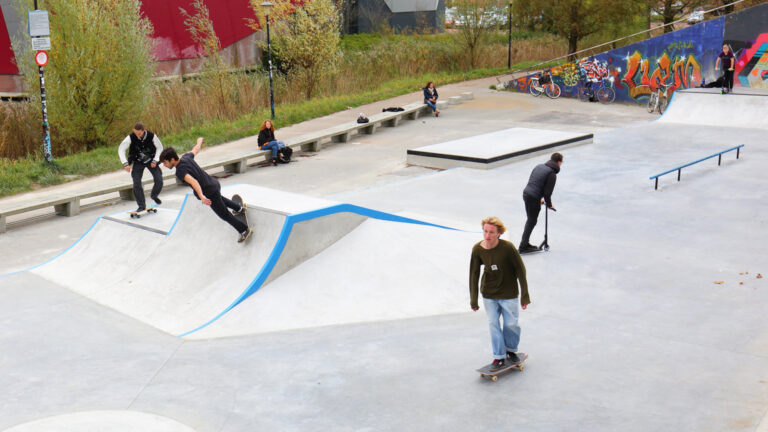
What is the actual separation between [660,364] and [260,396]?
11.0 ft

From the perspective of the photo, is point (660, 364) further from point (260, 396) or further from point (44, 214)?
point (44, 214)

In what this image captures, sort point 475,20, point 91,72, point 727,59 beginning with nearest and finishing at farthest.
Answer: point 91,72 < point 727,59 < point 475,20

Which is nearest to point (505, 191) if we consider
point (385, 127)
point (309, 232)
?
point (309, 232)

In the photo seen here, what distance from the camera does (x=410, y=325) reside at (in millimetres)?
7273

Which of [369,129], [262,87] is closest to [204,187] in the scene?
[369,129]

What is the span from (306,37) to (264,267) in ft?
61.9

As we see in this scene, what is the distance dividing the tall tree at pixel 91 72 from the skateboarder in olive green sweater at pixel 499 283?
1427 cm

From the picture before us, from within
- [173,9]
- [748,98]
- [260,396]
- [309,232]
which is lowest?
[260,396]

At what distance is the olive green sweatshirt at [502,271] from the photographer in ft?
19.0

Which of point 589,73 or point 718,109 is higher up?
point 589,73

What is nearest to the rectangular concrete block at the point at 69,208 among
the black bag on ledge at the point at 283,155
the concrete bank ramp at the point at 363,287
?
the black bag on ledge at the point at 283,155

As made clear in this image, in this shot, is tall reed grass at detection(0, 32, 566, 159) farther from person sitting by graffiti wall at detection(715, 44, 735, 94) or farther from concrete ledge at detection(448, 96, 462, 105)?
person sitting by graffiti wall at detection(715, 44, 735, 94)

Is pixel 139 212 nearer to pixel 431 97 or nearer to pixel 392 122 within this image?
pixel 392 122

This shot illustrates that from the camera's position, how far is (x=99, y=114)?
18.1 meters
